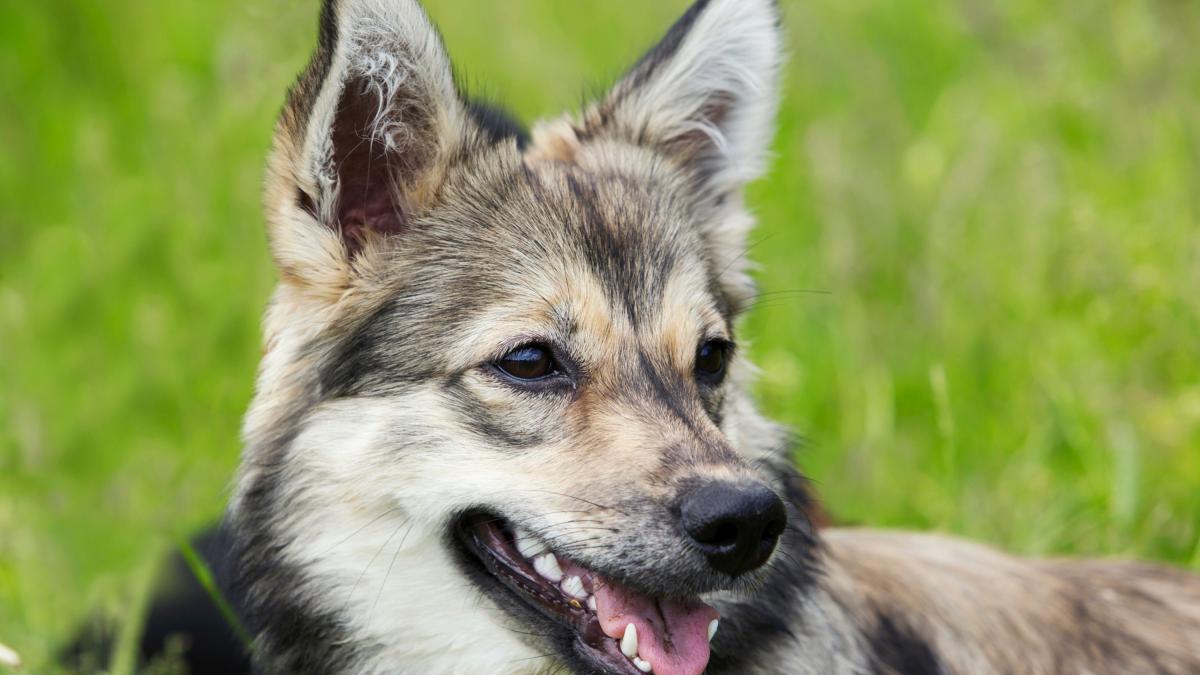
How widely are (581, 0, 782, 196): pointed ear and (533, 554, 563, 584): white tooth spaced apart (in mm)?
1499

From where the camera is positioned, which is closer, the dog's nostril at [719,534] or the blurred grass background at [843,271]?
the dog's nostril at [719,534]

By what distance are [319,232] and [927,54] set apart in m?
6.25

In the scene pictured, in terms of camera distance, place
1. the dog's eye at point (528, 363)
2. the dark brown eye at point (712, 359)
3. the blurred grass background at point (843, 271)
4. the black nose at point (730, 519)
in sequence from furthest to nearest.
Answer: the blurred grass background at point (843, 271)
the dark brown eye at point (712, 359)
the dog's eye at point (528, 363)
the black nose at point (730, 519)

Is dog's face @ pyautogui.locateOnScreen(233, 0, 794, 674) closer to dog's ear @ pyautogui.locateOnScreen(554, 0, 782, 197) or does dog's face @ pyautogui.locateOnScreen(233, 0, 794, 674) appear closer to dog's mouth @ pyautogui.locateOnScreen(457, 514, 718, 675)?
dog's mouth @ pyautogui.locateOnScreen(457, 514, 718, 675)

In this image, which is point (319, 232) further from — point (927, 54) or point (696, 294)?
point (927, 54)

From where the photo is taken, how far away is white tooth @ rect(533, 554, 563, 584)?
348 cm

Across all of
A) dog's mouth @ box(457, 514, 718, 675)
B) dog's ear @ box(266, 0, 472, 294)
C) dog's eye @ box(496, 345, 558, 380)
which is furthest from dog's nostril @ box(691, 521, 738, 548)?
dog's ear @ box(266, 0, 472, 294)

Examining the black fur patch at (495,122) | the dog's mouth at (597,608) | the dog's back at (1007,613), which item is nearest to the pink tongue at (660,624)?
the dog's mouth at (597,608)

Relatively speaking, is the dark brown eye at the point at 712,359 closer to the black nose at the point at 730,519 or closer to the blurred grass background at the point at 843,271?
the black nose at the point at 730,519

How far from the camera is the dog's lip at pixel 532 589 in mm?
3361

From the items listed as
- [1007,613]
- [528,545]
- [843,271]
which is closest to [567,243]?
[528,545]

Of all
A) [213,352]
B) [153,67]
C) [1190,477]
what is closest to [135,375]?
[213,352]

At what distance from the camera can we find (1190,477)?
5746mm

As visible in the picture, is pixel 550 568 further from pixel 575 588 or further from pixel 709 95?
pixel 709 95
